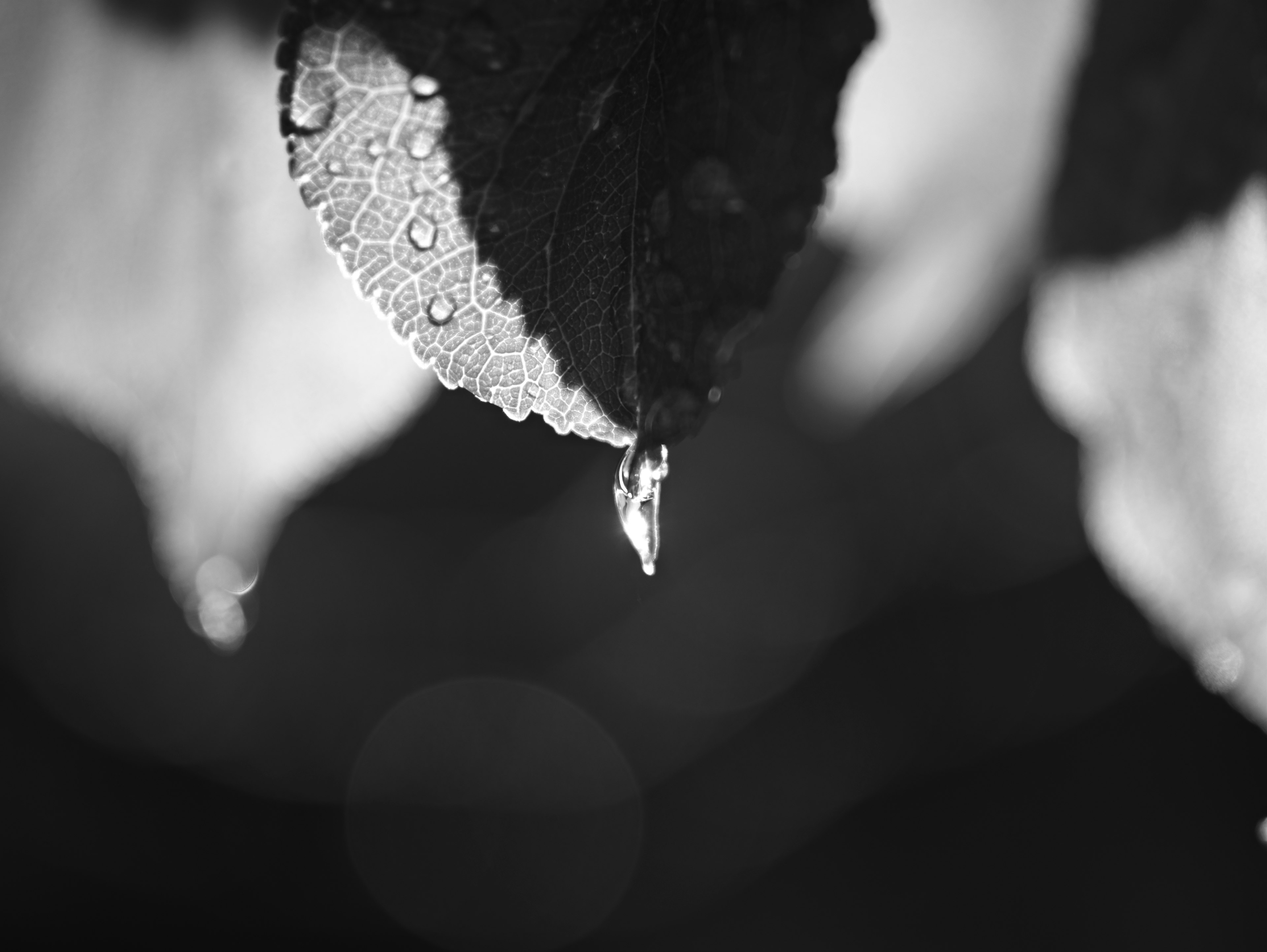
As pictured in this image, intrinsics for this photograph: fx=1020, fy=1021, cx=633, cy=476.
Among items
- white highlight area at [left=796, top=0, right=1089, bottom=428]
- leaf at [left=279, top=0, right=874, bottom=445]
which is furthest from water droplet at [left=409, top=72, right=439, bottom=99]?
white highlight area at [left=796, top=0, right=1089, bottom=428]

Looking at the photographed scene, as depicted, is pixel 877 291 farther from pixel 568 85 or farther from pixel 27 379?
pixel 27 379

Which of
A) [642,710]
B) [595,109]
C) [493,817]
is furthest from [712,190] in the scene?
[493,817]

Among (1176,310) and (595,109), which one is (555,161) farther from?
(1176,310)

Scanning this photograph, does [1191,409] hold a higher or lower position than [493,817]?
higher

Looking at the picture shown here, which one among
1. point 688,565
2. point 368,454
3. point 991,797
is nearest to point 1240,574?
point 368,454

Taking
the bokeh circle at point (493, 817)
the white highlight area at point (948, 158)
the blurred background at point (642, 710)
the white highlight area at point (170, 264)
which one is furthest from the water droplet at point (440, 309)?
the bokeh circle at point (493, 817)

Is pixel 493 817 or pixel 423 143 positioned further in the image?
pixel 493 817

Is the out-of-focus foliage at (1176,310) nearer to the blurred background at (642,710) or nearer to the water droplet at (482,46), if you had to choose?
the water droplet at (482,46)
